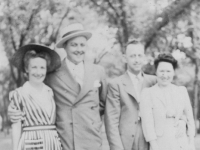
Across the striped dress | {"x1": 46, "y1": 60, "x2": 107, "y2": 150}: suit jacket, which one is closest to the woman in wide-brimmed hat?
the striped dress

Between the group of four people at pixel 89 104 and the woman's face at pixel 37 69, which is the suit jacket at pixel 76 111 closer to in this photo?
the group of four people at pixel 89 104

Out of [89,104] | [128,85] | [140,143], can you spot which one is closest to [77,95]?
[89,104]

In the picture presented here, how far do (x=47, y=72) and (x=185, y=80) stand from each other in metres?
18.7

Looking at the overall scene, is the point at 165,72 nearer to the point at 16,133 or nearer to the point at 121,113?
the point at 121,113

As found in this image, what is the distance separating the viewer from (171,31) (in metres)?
8.78

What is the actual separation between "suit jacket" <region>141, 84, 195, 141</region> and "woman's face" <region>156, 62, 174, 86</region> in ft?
0.35

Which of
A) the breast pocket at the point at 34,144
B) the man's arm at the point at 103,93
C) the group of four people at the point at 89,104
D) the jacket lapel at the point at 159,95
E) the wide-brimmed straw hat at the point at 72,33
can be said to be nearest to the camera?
the breast pocket at the point at 34,144

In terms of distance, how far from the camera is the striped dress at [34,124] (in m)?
4.11

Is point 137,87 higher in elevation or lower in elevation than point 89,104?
higher

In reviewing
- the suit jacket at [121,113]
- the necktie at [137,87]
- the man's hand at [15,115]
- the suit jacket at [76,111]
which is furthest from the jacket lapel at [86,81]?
the man's hand at [15,115]

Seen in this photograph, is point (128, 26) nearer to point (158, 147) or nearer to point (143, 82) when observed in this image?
point (143, 82)

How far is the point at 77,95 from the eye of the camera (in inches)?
174

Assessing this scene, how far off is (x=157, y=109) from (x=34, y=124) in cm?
130

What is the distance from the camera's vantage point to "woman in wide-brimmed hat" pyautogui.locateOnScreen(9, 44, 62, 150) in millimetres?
4117
